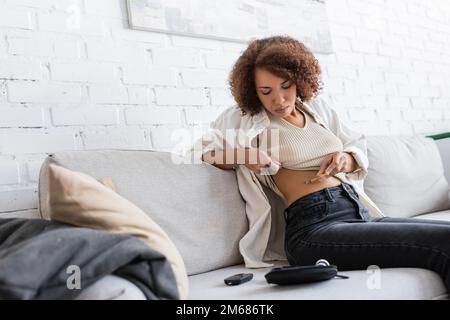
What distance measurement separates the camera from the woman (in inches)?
59.4

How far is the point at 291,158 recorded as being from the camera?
1.60 metres

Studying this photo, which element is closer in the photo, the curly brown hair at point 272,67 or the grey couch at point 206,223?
the grey couch at point 206,223

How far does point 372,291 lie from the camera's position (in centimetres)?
113

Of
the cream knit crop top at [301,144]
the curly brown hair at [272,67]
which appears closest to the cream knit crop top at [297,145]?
the cream knit crop top at [301,144]

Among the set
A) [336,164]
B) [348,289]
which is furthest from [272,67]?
[348,289]

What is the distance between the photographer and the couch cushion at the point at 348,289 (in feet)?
3.66

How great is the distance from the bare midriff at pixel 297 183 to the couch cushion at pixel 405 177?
0.56 metres

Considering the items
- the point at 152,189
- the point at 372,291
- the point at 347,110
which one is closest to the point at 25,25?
the point at 152,189

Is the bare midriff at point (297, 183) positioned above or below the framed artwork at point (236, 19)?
below


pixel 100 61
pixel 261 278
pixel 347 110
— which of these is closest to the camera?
pixel 261 278

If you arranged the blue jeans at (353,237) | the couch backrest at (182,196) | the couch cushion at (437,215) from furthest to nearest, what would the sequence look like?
the couch cushion at (437,215)
the couch backrest at (182,196)
the blue jeans at (353,237)

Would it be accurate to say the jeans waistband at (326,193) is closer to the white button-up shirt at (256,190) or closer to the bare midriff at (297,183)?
the bare midriff at (297,183)
